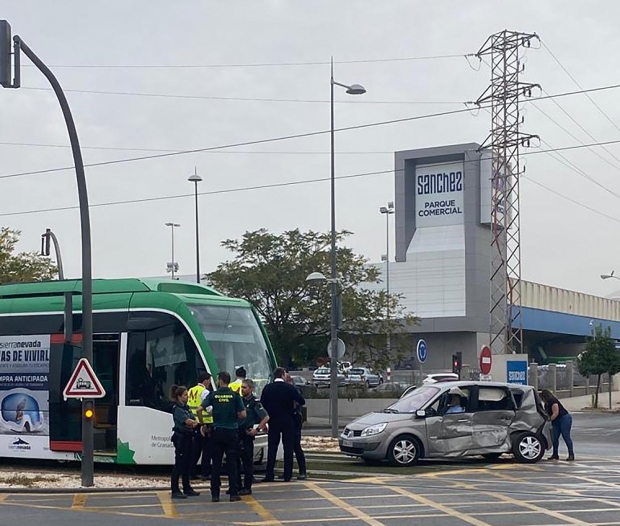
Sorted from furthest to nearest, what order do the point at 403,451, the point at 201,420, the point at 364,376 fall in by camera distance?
the point at 364,376, the point at 403,451, the point at 201,420

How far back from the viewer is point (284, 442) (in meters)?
16.5

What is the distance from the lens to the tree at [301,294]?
3841 cm

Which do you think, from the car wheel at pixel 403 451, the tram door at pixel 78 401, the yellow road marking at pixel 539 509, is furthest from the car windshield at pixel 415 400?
the tram door at pixel 78 401

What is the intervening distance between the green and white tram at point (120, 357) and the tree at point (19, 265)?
23394 millimetres

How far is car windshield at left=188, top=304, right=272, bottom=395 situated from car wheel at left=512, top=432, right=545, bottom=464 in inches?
194

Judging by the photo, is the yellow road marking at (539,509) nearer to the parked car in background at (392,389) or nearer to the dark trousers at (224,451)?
the dark trousers at (224,451)

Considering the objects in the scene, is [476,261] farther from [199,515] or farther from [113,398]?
[199,515]

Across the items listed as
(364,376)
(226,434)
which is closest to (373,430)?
(226,434)

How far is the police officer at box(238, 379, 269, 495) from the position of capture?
48.6 ft

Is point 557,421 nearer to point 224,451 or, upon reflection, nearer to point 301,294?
point 224,451

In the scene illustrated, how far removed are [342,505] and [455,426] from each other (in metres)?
6.51

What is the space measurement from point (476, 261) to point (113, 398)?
47.9 meters

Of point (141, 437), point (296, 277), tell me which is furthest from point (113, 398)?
point (296, 277)

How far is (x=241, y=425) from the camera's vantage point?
14719 mm
